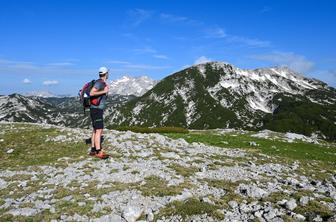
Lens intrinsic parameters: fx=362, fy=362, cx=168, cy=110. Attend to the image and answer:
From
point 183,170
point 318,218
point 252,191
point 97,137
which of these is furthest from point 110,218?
point 97,137

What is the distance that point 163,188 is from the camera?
15180mm

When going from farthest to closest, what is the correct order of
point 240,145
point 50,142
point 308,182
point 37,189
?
point 240,145 → point 50,142 → point 308,182 → point 37,189

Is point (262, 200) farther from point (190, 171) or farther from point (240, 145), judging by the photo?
point (240, 145)

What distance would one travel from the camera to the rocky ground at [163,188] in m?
12.4

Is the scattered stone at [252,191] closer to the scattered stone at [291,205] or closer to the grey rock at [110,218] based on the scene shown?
the scattered stone at [291,205]

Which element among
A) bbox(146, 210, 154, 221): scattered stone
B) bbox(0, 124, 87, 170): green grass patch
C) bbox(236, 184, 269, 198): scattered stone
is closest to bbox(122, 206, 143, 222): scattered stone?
bbox(146, 210, 154, 221): scattered stone

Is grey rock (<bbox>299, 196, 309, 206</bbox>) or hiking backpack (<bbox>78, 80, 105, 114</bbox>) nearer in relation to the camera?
grey rock (<bbox>299, 196, 309, 206</bbox>)

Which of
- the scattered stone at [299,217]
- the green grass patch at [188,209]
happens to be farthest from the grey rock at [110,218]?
the scattered stone at [299,217]

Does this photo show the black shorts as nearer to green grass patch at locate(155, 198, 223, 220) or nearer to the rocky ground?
the rocky ground

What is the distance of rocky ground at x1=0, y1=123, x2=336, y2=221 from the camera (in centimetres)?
1243

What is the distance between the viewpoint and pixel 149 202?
534 inches

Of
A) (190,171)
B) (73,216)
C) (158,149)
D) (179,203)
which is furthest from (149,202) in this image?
(158,149)

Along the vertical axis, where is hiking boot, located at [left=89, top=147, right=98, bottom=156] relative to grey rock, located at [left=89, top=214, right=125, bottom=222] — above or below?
above

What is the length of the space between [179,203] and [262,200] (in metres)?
3.11
